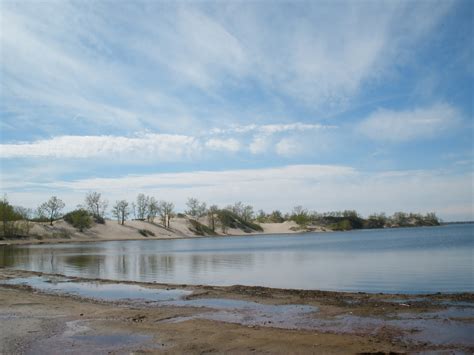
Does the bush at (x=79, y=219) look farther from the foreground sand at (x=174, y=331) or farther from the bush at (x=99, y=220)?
the foreground sand at (x=174, y=331)

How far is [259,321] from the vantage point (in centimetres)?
1422

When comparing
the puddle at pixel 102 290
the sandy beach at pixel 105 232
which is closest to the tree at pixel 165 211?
the sandy beach at pixel 105 232

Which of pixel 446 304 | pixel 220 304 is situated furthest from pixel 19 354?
pixel 446 304

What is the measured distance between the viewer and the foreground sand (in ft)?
35.1

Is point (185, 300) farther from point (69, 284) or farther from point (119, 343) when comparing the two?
point (69, 284)

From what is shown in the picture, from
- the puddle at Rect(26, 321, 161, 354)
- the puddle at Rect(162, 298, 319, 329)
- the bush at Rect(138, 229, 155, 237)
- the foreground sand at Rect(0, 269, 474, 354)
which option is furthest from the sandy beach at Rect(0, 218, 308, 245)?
the puddle at Rect(26, 321, 161, 354)

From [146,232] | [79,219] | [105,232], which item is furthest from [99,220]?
[146,232]

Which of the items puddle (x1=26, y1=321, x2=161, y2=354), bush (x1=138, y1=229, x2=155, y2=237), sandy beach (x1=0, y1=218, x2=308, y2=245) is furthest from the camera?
bush (x1=138, y1=229, x2=155, y2=237)

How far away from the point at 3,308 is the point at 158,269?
19982 millimetres

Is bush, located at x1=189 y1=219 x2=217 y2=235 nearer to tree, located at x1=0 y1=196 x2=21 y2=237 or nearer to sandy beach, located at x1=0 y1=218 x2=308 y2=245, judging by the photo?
sandy beach, located at x1=0 y1=218 x2=308 y2=245

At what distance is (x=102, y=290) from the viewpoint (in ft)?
74.9

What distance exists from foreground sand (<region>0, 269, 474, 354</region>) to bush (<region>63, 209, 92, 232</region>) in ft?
396

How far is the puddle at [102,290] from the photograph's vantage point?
20281 mm

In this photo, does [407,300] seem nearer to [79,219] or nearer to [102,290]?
[102,290]
